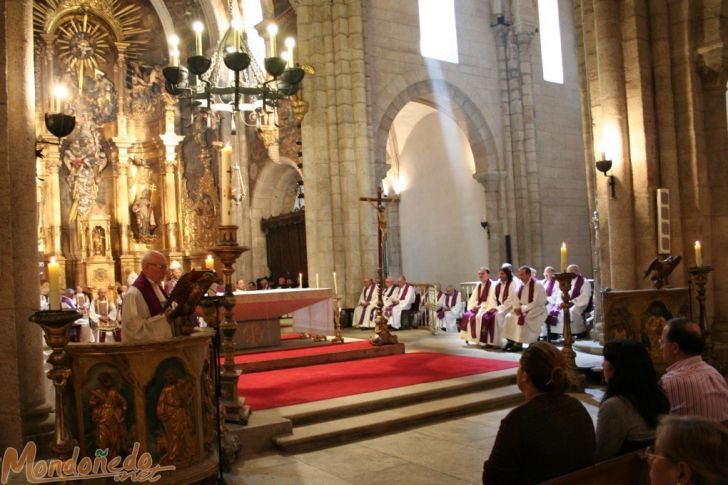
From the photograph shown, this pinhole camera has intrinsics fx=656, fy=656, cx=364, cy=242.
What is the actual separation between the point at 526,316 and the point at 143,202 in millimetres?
12338

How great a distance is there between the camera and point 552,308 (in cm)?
1126

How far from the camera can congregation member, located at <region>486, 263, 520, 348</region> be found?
34.6 feet

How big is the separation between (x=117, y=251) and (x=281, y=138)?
572 centimetres

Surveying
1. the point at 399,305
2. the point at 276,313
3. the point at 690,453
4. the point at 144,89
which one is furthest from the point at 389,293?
the point at 690,453

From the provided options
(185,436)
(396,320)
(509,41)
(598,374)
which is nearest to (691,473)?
(185,436)

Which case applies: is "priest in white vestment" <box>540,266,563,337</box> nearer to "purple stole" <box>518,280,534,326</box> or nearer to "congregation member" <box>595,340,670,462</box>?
"purple stole" <box>518,280,534,326</box>

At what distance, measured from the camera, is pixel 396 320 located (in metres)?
14.2

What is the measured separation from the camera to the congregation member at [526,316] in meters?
10.1

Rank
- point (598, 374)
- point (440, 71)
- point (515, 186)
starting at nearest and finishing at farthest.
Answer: point (598, 374)
point (440, 71)
point (515, 186)

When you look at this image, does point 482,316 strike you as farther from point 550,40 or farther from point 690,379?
point 550,40

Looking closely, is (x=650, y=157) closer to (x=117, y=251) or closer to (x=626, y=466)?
(x=626, y=466)

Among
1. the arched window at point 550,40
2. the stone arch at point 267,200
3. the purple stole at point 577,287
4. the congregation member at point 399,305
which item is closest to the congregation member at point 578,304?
the purple stole at point 577,287

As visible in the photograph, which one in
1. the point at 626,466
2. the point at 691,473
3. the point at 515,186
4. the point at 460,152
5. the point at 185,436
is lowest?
the point at 185,436

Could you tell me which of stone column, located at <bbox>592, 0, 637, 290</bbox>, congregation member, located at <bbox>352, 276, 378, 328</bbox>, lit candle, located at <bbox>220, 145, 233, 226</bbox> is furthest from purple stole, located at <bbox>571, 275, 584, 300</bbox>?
lit candle, located at <bbox>220, 145, 233, 226</bbox>
